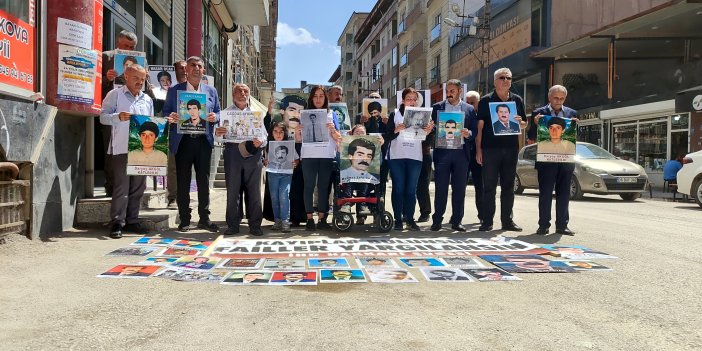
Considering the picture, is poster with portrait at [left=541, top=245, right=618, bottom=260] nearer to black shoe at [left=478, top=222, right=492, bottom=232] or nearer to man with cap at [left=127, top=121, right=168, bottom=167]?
black shoe at [left=478, top=222, right=492, bottom=232]

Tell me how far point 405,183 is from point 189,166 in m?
2.88

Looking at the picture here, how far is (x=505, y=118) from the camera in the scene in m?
6.79

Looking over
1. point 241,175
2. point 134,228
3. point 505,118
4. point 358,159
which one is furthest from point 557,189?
point 134,228

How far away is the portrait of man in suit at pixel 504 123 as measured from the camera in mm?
6785

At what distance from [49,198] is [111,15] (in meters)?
4.93

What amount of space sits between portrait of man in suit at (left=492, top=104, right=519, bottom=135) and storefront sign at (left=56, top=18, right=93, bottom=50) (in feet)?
17.1

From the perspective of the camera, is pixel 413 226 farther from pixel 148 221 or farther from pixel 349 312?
pixel 349 312

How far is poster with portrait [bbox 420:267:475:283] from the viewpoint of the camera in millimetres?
4143

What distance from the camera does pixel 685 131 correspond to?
730 inches

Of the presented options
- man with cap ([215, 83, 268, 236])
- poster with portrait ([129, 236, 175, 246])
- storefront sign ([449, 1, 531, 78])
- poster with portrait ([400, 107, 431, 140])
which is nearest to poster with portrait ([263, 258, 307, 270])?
poster with portrait ([129, 236, 175, 246])

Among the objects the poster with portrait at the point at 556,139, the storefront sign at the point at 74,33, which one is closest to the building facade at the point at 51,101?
the storefront sign at the point at 74,33

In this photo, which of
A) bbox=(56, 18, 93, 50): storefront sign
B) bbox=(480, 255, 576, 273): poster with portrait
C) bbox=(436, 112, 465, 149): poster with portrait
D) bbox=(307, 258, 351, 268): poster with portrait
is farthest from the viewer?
bbox=(436, 112, 465, 149): poster with portrait

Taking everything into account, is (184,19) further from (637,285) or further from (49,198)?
→ (637,285)

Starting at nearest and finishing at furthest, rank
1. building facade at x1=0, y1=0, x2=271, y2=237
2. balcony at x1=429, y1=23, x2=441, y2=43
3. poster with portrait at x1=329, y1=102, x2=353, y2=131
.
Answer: building facade at x1=0, y1=0, x2=271, y2=237, poster with portrait at x1=329, y1=102, x2=353, y2=131, balcony at x1=429, y1=23, x2=441, y2=43
